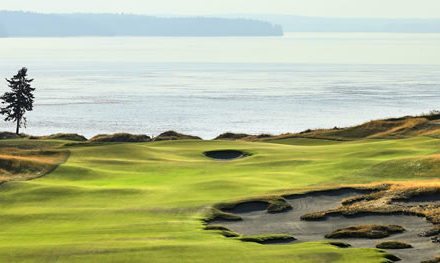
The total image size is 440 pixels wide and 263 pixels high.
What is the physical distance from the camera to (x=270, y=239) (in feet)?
123

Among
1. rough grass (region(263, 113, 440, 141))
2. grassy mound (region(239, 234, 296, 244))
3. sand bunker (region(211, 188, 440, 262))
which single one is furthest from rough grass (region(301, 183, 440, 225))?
rough grass (region(263, 113, 440, 141))

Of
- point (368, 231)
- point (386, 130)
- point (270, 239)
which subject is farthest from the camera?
point (386, 130)

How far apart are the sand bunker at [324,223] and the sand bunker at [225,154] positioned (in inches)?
849

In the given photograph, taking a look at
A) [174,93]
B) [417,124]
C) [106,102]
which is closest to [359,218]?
[417,124]

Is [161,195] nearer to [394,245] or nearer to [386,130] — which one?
[394,245]

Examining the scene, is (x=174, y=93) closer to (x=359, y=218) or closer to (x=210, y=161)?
(x=210, y=161)

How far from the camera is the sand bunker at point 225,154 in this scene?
229 ft

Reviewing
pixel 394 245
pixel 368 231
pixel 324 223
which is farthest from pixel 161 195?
pixel 394 245

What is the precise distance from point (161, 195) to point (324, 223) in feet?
40.5

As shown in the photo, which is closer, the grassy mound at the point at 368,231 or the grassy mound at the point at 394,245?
the grassy mound at the point at 394,245

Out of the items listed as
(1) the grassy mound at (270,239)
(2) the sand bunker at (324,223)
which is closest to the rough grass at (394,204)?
(2) the sand bunker at (324,223)

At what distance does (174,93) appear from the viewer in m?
192

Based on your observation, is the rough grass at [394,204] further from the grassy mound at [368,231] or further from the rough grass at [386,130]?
the rough grass at [386,130]

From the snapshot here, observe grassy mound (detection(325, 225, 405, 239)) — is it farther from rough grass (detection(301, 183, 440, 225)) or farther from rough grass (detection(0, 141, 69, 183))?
rough grass (detection(0, 141, 69, 183))
